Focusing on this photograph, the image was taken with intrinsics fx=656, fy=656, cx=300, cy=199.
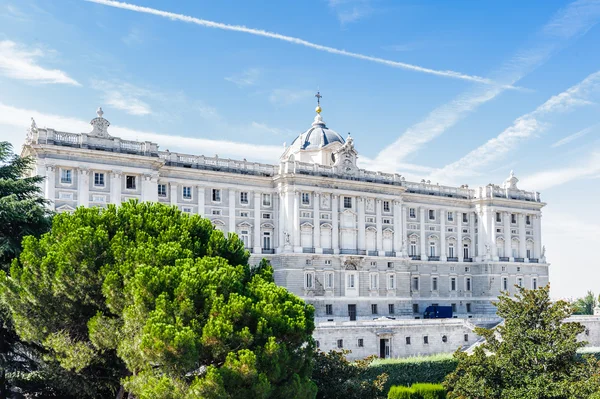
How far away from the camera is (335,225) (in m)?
54.7

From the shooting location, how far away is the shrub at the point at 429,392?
36.2 meters

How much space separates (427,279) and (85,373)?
42.4 metres

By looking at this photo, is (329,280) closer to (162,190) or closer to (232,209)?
(232,209)

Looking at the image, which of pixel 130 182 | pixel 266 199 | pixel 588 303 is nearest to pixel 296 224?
pixel 266 199

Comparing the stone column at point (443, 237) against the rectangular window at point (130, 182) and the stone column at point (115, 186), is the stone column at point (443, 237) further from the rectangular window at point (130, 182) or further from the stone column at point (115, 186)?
the stone column at point (115, 186)

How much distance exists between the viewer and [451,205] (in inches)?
2539

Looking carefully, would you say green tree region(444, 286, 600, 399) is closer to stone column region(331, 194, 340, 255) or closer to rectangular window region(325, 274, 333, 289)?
rectangular window region(325, 274, 333, 289)

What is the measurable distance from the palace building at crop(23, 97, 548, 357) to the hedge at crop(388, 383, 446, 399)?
698cm

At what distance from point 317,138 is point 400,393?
93.5 feet

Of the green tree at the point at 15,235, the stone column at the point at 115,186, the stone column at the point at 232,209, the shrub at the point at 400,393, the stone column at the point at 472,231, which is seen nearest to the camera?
the green tree at the point at 15,235

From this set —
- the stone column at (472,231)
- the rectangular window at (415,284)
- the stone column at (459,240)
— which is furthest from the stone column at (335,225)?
the stone column at (472,231)

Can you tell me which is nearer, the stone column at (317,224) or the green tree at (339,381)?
the green tree at (339,381)

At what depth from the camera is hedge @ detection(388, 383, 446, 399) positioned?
35.9 metres

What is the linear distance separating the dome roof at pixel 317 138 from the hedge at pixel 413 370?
75.6 ft
